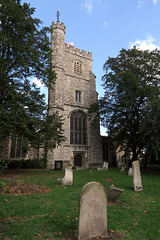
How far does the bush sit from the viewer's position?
1694 cm

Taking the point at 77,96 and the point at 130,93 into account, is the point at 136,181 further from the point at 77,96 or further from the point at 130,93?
the point at 77,96

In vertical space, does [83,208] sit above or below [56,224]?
above

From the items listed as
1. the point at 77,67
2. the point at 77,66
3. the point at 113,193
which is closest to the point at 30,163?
the point at 113,193

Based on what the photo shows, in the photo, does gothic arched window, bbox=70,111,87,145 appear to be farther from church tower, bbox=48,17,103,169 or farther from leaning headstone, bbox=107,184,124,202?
leaning headstone, bbox=107,184,124,202

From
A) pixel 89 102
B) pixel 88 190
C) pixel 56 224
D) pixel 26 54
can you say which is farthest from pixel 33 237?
pixel 89 102

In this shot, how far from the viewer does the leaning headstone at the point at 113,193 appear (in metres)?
5.16

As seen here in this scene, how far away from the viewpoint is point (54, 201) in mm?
5238

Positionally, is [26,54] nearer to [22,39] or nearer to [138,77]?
[22,39]

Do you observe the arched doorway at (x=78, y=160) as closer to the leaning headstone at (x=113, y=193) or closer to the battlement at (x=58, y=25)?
the leaning headstone at (x=113, y=193)

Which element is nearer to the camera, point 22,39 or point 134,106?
point 22,39

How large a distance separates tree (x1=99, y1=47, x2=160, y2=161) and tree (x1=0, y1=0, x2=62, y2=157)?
8370 mm

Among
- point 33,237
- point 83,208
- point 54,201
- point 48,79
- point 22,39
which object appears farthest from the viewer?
point 48,79

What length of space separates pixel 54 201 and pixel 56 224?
1757 mm

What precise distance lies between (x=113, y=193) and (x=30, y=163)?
46.4ft
